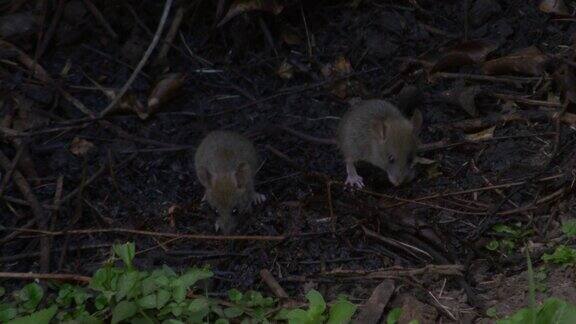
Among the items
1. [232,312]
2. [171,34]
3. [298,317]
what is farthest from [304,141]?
[298,317]

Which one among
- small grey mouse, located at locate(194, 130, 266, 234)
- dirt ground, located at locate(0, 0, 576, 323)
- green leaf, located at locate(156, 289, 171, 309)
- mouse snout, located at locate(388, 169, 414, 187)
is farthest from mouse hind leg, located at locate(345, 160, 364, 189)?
green leaf, located at locate(156, 289, 171, 309)

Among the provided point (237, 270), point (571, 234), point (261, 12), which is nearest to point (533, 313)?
point (571, 234)

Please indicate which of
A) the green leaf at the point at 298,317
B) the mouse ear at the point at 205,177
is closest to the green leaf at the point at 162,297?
the green leaf at the point at 298,317

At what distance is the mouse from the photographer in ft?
22.2

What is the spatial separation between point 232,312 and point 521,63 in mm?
3439

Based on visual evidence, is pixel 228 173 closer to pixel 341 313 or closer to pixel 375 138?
pixel 375 138

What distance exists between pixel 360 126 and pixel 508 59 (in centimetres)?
139

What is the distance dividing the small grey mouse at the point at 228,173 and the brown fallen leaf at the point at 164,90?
0.83m

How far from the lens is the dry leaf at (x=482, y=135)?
22.0 ft

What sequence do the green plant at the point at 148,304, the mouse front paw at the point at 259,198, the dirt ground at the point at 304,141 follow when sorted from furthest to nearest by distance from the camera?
the mouse front paw at the point at 259,198 → the dirt ground at the point at 304,141 → the green plant at the point at 148,304

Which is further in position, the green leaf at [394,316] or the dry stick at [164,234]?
the dry stick at [164,234]

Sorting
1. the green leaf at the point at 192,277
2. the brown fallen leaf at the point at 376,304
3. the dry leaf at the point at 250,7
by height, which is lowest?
the brown fallen leaf at the point at 376,304

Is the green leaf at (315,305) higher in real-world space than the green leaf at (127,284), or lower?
higher

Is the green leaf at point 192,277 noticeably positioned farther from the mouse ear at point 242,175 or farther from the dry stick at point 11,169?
the dry stick at point 11,169
